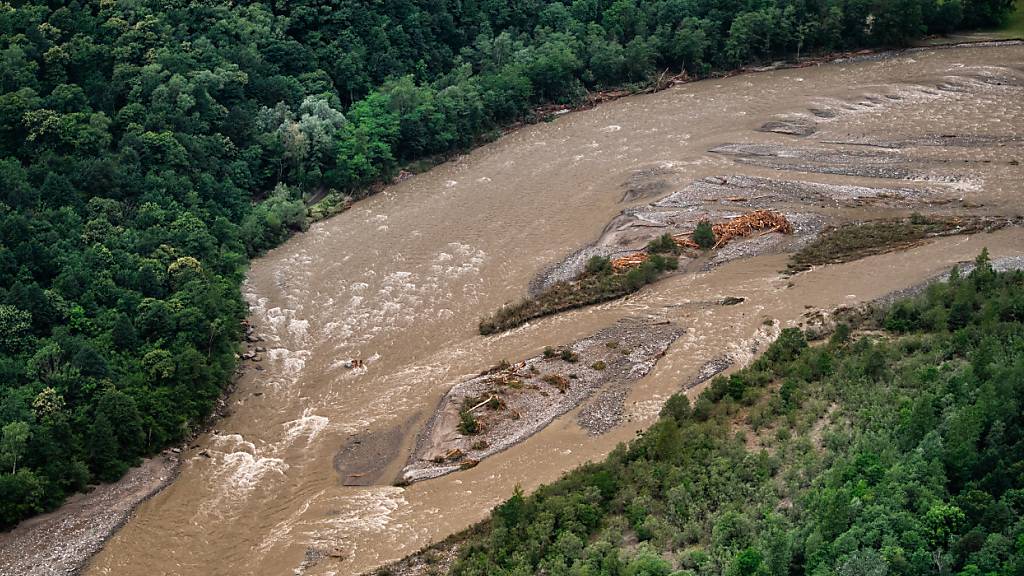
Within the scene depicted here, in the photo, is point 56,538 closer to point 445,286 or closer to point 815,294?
point 445,286

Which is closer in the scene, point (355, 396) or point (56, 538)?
point (56, 538)

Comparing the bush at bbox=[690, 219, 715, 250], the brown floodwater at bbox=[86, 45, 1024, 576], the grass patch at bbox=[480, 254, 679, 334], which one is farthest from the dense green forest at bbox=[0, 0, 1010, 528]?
the bush at bbox=[690, 219, 715, 250]

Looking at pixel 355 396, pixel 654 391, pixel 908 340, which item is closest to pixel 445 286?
pixel 355 396

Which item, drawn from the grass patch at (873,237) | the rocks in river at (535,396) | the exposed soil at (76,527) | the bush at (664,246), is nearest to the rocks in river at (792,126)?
the grass patch at (873,237)

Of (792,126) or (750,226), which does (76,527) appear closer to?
(750,226)

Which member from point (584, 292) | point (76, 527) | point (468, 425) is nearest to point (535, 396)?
point (468, 425)

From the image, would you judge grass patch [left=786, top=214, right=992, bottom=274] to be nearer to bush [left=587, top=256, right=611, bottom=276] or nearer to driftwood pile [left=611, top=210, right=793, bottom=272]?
driftwood pile [left=611, top=210, right=793, bottom=272]

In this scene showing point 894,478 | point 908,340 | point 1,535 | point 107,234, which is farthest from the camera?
point 107,234

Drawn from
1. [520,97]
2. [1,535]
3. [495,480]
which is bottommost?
[495,480]
